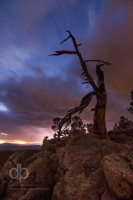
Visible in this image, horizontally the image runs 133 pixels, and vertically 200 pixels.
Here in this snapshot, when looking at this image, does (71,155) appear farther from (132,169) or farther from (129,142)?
(129,142)

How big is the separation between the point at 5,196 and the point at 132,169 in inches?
340

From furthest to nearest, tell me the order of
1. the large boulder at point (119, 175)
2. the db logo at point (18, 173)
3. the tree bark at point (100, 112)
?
the tree bark at point (100, 112)
the db logo at point (18, 173)
the large boulder at point (119, 175)

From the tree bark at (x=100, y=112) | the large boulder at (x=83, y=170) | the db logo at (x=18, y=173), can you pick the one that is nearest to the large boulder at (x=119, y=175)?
the large boulder at (x=83, y=170)

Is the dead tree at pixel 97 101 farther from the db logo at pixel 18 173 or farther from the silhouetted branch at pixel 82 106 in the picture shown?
the db logo at pixel 18 173

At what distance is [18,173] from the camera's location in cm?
1847

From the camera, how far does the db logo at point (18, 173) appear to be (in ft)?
56.2

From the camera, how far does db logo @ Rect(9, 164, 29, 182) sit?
17.1 metres

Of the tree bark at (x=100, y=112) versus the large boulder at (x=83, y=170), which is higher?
the tree bark at (x=100, y=112)

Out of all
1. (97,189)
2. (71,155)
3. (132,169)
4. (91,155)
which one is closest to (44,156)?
(71,155)

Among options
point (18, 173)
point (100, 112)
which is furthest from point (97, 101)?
point (18, 173)

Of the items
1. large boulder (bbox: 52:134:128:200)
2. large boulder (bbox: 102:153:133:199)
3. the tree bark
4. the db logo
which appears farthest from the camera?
the tree bark

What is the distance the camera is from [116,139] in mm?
21062

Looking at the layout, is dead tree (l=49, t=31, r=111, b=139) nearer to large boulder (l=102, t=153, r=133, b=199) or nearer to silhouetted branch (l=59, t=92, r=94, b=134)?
silhouetted branch (l=59, t=92, r=94, b=134)

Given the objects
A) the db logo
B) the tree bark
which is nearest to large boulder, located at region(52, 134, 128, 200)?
the db logo
